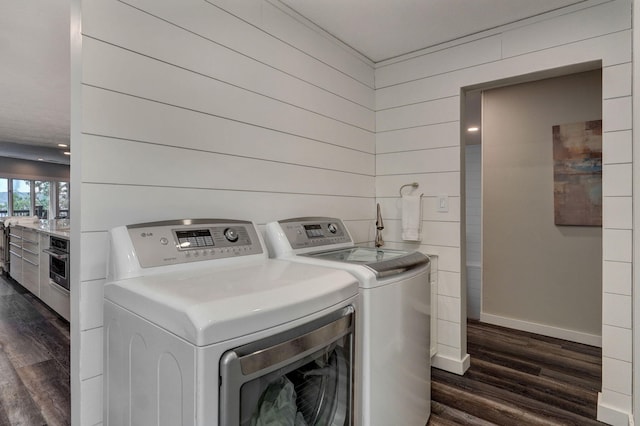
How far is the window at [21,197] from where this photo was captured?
753 centimetres

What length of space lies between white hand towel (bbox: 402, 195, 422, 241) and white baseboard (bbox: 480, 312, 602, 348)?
157 centimetres

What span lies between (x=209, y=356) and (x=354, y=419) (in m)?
0.73

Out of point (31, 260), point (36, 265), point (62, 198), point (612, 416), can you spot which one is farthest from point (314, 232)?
point (62, 198)

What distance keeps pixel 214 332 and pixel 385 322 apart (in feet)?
2.50

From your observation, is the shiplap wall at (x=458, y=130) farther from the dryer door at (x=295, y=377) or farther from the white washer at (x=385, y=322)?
the dryer door at (x=295, y=377)

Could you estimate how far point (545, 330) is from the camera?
3010 millimetres

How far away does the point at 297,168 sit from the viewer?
6.47ft

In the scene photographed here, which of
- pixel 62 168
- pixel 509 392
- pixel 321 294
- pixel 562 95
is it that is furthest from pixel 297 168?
Result: pixel 62 168

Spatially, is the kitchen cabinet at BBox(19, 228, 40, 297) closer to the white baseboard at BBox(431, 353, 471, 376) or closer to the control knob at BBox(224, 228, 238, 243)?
the control knob at BBox(224, 228, 238, 243)

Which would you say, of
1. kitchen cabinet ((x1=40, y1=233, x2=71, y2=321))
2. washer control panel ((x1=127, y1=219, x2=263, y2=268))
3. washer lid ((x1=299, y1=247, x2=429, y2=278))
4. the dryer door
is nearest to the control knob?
washer control panel ((x1=127, y1=219, x2=263, y2=268))

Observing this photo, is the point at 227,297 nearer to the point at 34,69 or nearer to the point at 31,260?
the point at 34,69

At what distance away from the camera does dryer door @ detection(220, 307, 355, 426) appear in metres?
0.76

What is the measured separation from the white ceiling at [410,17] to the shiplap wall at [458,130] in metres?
0.10

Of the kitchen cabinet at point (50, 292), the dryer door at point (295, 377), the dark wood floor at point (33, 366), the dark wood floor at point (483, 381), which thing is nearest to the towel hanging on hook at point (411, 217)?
the dark wood floor at point (483, 381)
